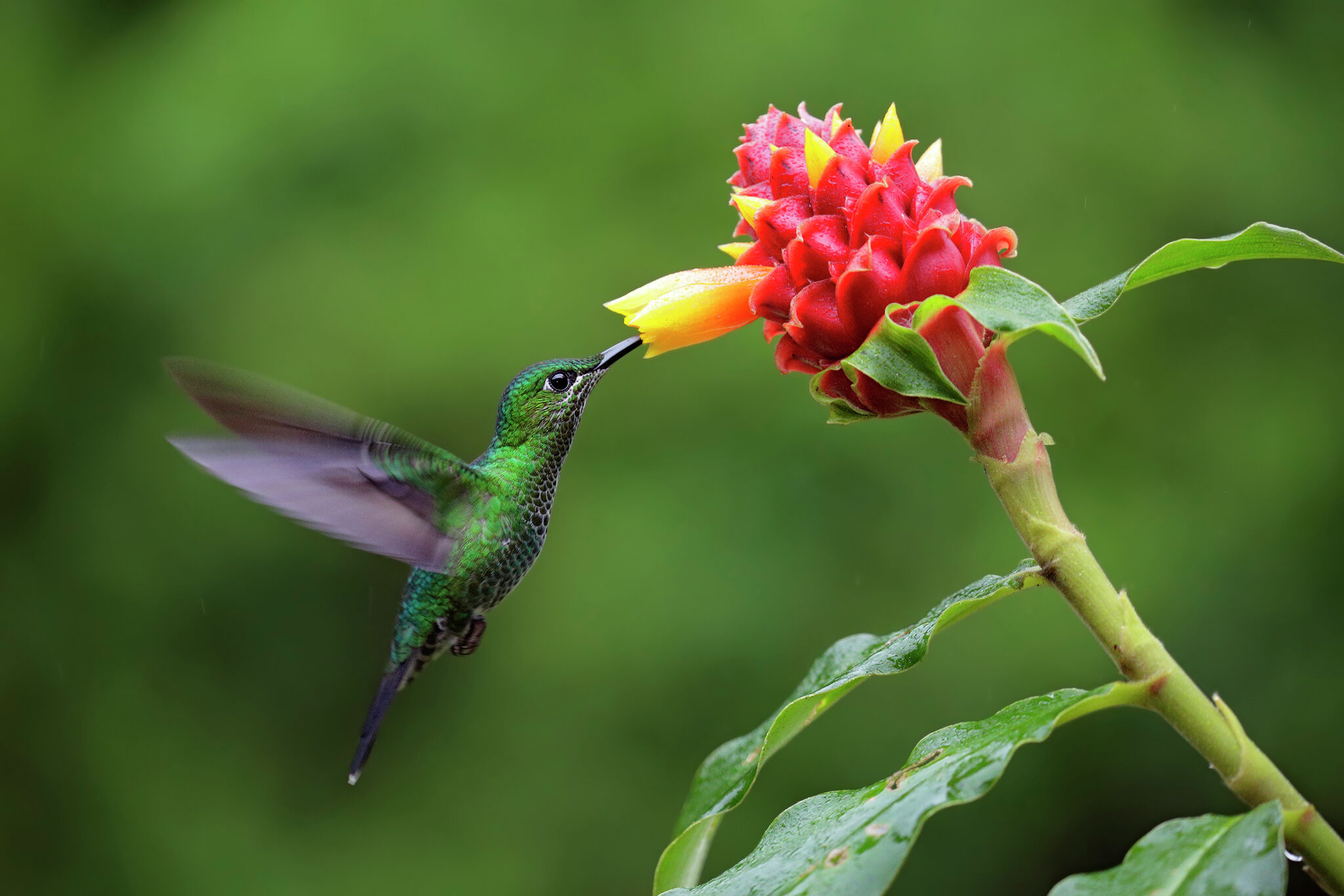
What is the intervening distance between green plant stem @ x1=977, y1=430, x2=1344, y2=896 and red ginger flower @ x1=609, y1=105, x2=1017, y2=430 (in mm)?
61

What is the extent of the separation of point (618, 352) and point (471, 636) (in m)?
0.43

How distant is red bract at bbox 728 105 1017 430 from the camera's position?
73cm

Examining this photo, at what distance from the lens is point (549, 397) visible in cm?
132

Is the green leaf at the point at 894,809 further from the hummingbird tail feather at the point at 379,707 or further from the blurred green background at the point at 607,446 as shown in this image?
the blurred green background at the point at 607,446

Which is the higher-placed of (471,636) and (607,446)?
(607,446)

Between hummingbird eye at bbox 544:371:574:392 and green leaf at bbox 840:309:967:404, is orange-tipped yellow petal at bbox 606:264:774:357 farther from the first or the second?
hummingbird eye at bbox 544:371:574:392

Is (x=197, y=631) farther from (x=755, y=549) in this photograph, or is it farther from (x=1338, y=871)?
(x=1338, y=871)

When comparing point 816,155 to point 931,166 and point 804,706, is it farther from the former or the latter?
point 804,706

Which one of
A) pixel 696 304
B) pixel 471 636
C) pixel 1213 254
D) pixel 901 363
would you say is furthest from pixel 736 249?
pixel 471 636

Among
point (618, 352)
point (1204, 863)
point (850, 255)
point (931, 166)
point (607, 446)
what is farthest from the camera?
point (607, 446)

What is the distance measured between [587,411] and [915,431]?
747mm

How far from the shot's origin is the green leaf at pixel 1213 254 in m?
0.76

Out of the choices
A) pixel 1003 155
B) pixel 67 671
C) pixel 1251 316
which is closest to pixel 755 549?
pixel 1003 155

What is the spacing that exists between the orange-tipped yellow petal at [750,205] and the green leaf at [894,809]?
368mm
